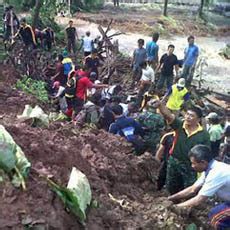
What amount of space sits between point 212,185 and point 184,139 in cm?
151

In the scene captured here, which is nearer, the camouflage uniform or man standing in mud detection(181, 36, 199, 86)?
the camouflage uniform

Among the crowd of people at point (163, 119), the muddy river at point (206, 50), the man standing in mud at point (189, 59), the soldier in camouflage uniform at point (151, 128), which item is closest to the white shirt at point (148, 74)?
the crowd of people at point (163, 119)

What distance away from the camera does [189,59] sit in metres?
15.0

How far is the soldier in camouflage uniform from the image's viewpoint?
32.8ft

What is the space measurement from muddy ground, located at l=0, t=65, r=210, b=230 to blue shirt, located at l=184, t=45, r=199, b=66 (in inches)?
235

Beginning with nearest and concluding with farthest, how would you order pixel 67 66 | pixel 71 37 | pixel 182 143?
1. pixel 182 143
2. pixel 67 66
3. pixel 71 37

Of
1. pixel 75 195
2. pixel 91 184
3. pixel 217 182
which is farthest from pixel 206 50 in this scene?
pixel 75 195

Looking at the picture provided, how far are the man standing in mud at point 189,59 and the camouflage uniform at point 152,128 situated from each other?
4.89 meters

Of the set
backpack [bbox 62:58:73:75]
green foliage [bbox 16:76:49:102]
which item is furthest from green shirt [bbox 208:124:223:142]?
backpack [bbox 62:58:73:75]

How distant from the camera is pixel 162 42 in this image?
81.7 feet

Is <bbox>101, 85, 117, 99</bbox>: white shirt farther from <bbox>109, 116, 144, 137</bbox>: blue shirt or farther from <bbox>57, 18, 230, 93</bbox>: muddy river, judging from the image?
<bbox>57, 18, 230, 93</bbox>: muddy river

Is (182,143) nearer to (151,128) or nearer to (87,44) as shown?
(151,128)

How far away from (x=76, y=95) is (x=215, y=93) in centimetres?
596

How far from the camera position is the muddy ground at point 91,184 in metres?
5.10
